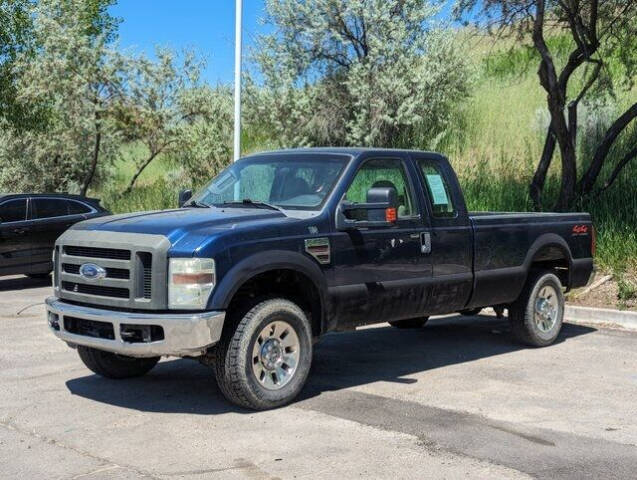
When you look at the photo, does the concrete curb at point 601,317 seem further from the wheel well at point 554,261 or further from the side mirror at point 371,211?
the side mirror at point 371,211

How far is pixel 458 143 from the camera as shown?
25562 millimetres

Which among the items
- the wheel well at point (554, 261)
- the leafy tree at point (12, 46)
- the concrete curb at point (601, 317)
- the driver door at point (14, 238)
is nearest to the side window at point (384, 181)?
the wheel well at point (554, 261)

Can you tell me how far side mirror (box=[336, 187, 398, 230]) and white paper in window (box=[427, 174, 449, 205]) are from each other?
37.6 inches

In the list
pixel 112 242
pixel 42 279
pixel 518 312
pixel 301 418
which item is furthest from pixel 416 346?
pixel 42 279

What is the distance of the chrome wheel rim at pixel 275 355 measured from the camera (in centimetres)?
693

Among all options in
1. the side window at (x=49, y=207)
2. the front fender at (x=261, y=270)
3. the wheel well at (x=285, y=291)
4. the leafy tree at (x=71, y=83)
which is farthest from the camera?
the leafy tree at (x=71, y=83)

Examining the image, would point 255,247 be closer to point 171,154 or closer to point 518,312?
point 518,312

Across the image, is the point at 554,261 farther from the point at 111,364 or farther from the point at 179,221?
the point at 111,364

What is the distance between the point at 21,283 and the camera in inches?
657

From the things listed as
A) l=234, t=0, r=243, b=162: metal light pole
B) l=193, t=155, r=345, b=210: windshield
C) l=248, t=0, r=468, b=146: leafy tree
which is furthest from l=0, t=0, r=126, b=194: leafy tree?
l=193, t=155, r=345, b=210: windshield

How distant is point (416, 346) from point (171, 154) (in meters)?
20.5

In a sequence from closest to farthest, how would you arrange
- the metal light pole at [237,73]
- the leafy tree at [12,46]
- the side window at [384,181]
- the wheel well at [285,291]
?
the wheel well at [285,291] → the side window at [384,181] → the metal light pole at [237,73] → the leafy tree at [12,46]

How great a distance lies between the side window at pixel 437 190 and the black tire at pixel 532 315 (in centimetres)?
151

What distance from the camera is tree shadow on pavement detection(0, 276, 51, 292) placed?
16.0 m
